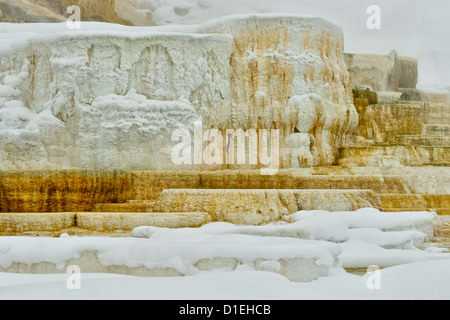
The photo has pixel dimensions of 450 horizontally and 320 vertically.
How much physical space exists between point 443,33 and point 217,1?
14.6m

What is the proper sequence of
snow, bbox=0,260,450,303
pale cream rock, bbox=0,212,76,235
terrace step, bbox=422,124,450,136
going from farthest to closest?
terrace step, bbox=422,124,450,136 → pale cream rock, bbox=0,212,76,235 → snow, bbox=0,260,450,303

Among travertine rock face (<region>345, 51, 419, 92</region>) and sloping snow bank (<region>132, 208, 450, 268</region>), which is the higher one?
travertine rock face (<region>345, 51, 419, 92</region>)

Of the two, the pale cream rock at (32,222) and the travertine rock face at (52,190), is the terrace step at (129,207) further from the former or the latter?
the pale cream rock at (32,222)

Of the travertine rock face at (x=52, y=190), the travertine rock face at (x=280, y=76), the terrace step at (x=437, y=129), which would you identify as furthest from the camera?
the terrace step at (x=437, y=129)

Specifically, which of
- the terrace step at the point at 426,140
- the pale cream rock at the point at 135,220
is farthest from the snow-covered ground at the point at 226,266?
the terrace step at the point at 426,140

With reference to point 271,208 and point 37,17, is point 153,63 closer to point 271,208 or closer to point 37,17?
point 271,208

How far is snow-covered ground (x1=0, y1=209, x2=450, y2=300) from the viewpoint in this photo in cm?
375

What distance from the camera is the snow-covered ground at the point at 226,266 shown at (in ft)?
12.3

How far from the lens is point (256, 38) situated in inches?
526

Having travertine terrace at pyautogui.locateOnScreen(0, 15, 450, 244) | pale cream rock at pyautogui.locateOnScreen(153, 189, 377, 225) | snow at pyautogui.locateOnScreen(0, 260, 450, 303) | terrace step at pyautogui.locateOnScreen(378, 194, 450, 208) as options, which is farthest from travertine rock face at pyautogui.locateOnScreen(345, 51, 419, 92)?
snow at pyautogui.locateOnScreen(0, 260, 450, 303)

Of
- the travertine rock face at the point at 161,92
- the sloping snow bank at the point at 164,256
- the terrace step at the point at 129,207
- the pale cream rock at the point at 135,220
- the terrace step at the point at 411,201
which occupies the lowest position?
the terrace step at the point at 411,201

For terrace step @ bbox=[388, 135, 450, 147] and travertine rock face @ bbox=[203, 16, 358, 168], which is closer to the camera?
travertine rock face @ bbox=[203, 16, 358, 168]

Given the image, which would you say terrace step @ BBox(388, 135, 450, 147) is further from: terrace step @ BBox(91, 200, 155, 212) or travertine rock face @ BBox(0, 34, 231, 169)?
terrace step @ BBox(91, 200, 155, 212)

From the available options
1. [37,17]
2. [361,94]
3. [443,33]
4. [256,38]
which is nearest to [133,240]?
[256,38]
